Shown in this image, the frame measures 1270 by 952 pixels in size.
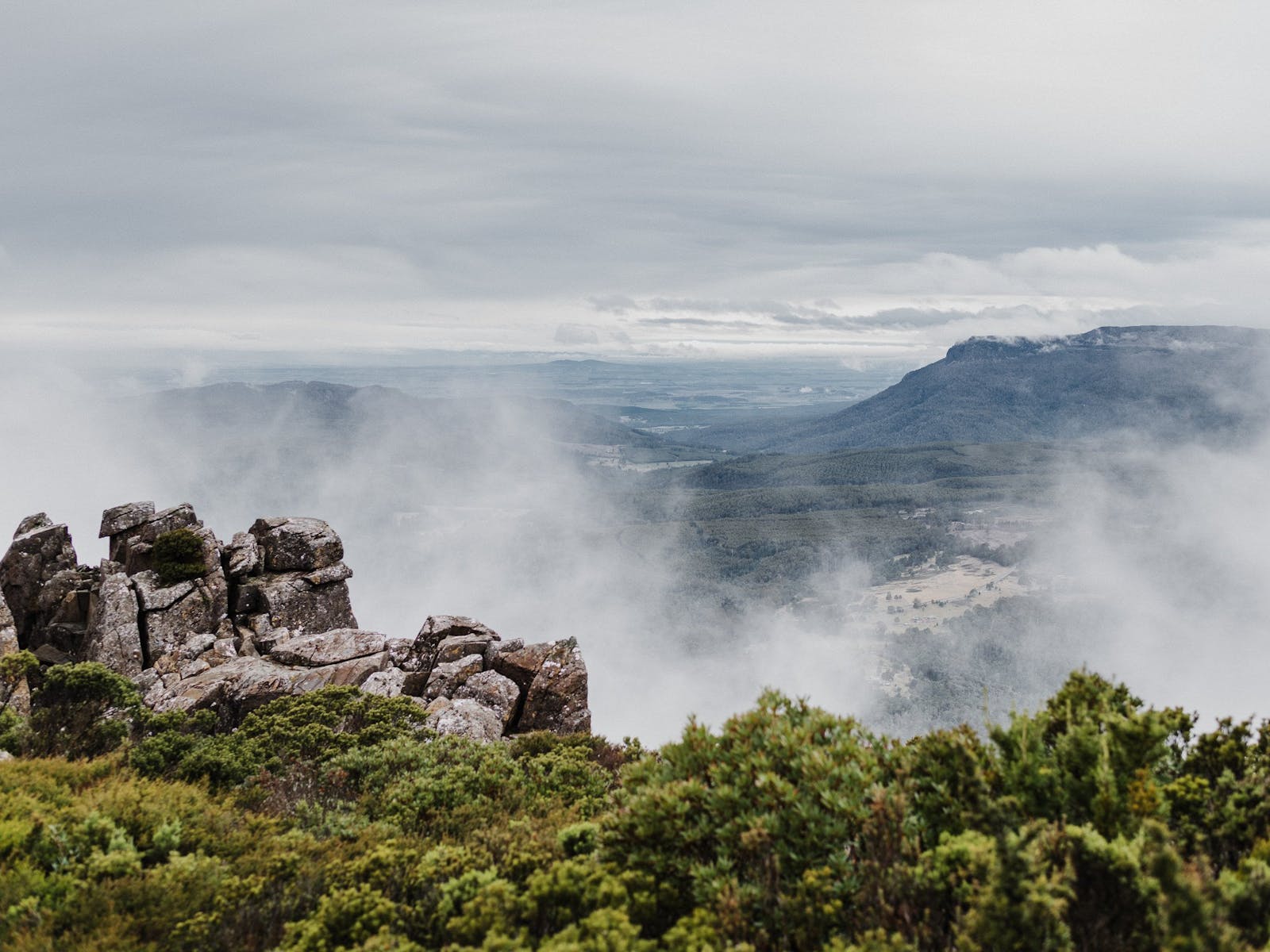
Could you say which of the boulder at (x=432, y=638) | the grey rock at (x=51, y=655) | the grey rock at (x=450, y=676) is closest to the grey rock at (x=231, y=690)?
the boulder at (x=432, y=638)

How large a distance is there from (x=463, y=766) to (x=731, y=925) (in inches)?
391

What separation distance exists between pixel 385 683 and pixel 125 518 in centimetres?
2135

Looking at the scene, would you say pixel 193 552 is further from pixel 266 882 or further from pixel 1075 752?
pixel 1075 752

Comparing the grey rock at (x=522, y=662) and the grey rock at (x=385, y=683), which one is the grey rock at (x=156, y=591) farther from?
the grey rock at (x=522, y=662)

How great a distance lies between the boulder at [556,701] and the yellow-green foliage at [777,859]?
13.9 meters

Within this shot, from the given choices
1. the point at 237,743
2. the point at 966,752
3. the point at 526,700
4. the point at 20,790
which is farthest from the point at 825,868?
the point at 526,700

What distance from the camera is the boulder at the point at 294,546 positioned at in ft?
123

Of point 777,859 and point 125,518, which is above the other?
point 777,859

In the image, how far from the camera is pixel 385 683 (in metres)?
26.7

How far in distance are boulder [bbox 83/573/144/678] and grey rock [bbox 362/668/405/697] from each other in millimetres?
10368

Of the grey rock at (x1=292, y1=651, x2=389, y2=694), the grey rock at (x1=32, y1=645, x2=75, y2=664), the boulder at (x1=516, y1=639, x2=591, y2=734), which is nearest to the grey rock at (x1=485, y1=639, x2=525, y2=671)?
the boulder at (x1=516, y1=639, x2=591, y2=734)

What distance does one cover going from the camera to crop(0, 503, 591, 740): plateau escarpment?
25672mm

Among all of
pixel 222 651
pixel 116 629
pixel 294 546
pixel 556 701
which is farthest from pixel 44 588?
pixel 556 701

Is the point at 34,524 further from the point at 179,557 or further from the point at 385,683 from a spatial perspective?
the point at 385,683
